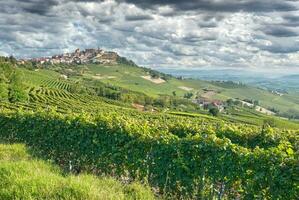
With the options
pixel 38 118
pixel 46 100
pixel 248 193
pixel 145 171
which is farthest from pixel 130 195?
pixel 46 100

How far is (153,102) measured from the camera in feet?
595

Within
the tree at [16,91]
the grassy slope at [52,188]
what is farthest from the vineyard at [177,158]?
the tree at [16,91]

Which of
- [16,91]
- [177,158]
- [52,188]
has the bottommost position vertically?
[16,91]

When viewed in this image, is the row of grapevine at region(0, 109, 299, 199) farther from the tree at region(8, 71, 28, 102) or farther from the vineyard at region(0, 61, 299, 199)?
the tree at region(8, 71, 28, 102)

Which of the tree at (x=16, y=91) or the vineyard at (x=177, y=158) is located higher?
the vineyard at (x=177, y=158)

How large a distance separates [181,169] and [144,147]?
195 centimetres

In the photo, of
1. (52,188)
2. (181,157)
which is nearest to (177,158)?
(181,157)

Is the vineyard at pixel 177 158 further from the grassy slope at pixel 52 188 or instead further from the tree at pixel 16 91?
the tree at pixel 16 91

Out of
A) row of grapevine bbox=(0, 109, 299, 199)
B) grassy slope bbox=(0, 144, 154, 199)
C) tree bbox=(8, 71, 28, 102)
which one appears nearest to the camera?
grassy slope bbox=(0, 144, 154, 199)

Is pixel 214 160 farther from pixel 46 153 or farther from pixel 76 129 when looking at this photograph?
pixel 46 153

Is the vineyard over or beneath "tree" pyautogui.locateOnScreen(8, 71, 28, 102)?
over

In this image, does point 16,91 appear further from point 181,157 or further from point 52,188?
point 52,188

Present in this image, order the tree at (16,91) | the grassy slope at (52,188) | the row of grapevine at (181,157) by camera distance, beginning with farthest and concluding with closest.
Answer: the tree at (16,91), the row of grapevine at (181,157), the grassy slope at (52,188)

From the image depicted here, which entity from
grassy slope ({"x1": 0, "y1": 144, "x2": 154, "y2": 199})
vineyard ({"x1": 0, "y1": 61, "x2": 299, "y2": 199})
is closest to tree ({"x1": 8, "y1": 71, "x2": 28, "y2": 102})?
vineyard ({"x1": 0, "y1": 61, "x2": 299, "y2": 199})
